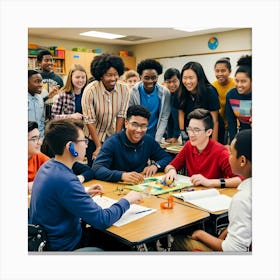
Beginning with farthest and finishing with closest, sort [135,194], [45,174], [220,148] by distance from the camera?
[220,148], [135,194], [45,174]


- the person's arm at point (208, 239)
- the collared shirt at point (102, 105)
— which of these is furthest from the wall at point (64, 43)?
the person's arm at point (208, 239)

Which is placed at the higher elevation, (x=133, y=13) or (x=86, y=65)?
(x=133, y=13)

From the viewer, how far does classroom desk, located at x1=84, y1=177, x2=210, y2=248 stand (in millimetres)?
1659

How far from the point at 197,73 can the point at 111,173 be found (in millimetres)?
846

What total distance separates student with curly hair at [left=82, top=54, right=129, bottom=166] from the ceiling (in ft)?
0.44

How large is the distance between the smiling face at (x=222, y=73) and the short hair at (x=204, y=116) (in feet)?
0.68

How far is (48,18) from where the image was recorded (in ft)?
6.90

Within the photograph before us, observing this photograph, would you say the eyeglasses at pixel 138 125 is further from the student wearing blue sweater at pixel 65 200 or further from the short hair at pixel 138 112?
the student wearing blue sweater at pixel 65 200

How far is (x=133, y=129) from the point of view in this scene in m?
2.40
